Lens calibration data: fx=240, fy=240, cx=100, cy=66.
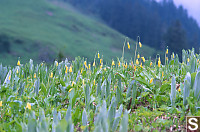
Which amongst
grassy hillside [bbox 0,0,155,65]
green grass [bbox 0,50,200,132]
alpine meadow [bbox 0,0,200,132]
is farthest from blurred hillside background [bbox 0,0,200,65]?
green grass [bbox 0,50,200,132]

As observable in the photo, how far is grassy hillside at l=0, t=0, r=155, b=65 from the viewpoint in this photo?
54.8 m

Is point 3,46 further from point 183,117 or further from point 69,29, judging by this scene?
point 183,117

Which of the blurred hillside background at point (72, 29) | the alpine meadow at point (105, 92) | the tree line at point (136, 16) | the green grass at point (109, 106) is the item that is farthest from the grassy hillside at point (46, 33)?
the green grass at point (109, 106)

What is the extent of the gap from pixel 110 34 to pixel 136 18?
20.4m

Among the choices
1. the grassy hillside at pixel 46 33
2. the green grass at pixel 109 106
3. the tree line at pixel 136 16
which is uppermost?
the tree line at pixel 136 16

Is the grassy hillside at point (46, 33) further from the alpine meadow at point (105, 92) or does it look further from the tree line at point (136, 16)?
the alpine meadow at point (105, 92)

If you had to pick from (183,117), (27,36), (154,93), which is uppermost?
(27,36)

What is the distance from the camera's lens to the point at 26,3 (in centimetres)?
8038

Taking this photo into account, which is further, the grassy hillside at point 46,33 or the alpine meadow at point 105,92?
the grassy hillside at point 46,33

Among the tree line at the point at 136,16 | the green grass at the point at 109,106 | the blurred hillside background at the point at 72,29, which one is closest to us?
the green grass at the point at 109,106

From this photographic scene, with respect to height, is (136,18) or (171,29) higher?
(136,18)

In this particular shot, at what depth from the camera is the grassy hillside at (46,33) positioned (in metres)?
54.8

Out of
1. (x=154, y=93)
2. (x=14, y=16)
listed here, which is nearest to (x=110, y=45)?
(x=14, y=16)

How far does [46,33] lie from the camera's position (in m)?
64.9
